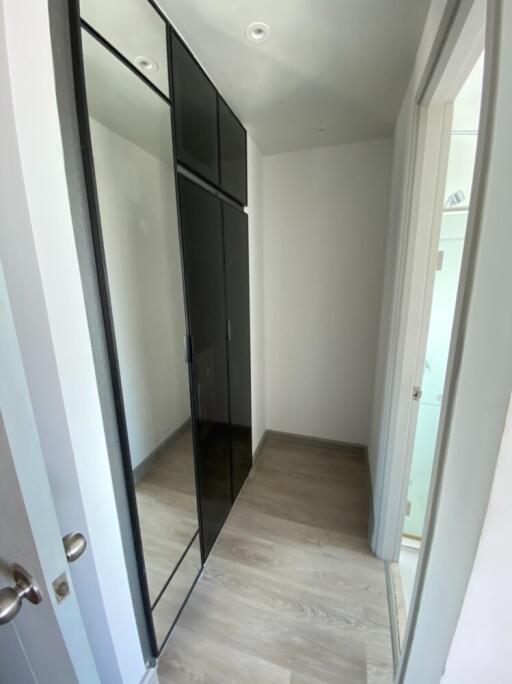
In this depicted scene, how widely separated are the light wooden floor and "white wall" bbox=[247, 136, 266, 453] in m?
0.68

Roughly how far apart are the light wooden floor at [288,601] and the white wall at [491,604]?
3.24 feet

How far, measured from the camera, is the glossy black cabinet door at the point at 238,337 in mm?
1799

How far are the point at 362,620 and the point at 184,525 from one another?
969mm

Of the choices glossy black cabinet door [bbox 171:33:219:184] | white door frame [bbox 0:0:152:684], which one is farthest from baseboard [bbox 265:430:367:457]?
glossy black cabinet door [bbox 171:33:219:184]

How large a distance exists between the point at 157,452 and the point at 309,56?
6.25ft

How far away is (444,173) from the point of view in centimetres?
124

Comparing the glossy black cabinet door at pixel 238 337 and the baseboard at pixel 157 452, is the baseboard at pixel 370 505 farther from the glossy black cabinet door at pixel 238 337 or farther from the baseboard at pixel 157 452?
the baseboard at pixel 157 452

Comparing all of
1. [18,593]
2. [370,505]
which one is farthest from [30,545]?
[370,505]

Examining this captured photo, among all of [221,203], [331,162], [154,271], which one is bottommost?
[154,271]

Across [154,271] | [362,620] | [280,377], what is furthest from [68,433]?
[280,377]

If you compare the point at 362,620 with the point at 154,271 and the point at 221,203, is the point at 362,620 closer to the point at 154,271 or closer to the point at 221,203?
the point at 154,271

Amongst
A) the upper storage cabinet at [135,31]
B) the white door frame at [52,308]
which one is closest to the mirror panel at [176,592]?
the white door frame at [52,308]

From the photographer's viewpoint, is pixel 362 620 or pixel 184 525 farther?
pixel 184 525

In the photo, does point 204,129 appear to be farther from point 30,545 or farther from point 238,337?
point 30,545
